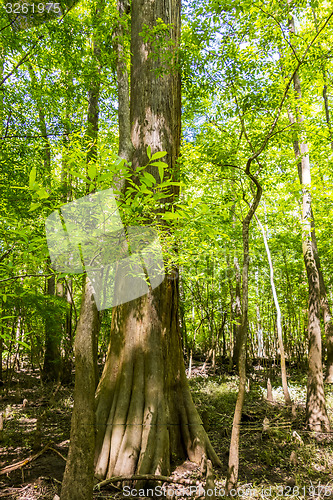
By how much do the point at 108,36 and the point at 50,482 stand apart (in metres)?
6.29

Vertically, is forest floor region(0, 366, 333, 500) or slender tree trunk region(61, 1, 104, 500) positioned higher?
slender tree trunk region(61, 1, 104, 500)

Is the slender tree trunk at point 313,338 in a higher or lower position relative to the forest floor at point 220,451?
higher

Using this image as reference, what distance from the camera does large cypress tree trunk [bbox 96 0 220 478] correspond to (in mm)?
3691

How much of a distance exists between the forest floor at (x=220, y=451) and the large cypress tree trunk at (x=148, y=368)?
0.31 meters

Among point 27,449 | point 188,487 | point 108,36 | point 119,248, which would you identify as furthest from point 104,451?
point 108,36

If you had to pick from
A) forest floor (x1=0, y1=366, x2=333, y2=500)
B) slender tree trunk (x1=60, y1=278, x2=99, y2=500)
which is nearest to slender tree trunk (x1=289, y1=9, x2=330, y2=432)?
forest floor (x1=0, y1=366, x2=333, y2=500)

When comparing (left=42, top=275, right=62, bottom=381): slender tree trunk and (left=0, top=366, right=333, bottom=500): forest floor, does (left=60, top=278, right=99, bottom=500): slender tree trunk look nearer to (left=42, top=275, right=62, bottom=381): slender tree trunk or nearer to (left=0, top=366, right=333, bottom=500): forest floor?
(left=0, top=366, right=333, bottom=500): forest floor

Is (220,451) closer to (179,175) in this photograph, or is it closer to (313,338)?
(313,338)

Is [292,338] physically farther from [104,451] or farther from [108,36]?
[108,36]

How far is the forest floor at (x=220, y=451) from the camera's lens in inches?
136

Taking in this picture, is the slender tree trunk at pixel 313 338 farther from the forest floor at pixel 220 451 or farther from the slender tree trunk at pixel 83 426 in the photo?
the slender tree trunk at pixel 83 426

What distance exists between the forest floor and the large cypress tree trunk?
12.2 inches

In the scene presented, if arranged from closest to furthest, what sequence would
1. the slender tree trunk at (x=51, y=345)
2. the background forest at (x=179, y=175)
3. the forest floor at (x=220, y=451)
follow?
the background forest at (x=179, y=175) → the forest floor at (x=220, y=451) → the slender tree trunk at (x=51, y=345)

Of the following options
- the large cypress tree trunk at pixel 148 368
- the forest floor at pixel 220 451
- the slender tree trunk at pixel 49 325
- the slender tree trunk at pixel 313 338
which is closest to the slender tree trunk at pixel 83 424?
the forest floor at pixel 220 451
